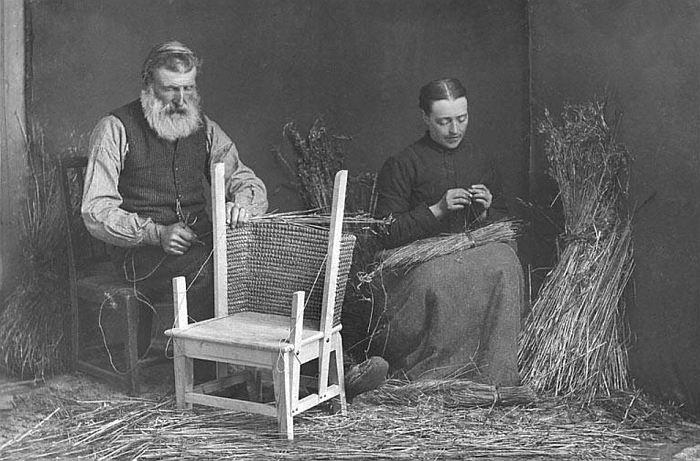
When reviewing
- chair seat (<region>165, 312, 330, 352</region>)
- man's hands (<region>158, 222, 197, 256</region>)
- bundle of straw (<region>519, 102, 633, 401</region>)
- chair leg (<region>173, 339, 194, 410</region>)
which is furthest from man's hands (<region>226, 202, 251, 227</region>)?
bundle of straw (<region>519, 102, 633, 401</region>)

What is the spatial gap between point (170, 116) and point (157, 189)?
0.34m

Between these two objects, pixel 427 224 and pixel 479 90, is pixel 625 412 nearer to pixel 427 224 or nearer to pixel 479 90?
pixel 427 224

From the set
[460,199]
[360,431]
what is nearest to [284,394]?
[360,431]

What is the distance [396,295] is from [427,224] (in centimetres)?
37

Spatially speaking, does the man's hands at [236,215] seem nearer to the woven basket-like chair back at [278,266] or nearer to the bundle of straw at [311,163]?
A: the woven basket-like chair back at [278,266]

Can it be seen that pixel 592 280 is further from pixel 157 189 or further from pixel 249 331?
pixel 157 189

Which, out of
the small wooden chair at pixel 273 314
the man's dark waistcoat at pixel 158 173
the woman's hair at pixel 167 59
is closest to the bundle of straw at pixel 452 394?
the small wooden chair at pixel 273 314

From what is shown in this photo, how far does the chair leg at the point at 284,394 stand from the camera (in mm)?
3518

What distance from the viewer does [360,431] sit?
12.6 feet

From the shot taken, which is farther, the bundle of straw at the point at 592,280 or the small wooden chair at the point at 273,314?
the bundle of straw at the point at 592,280

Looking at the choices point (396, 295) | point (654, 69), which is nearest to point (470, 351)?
point (396, 295)

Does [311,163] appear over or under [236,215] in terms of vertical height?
over

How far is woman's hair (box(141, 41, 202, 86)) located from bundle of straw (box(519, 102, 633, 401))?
181 cm

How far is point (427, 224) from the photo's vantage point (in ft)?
13.8
